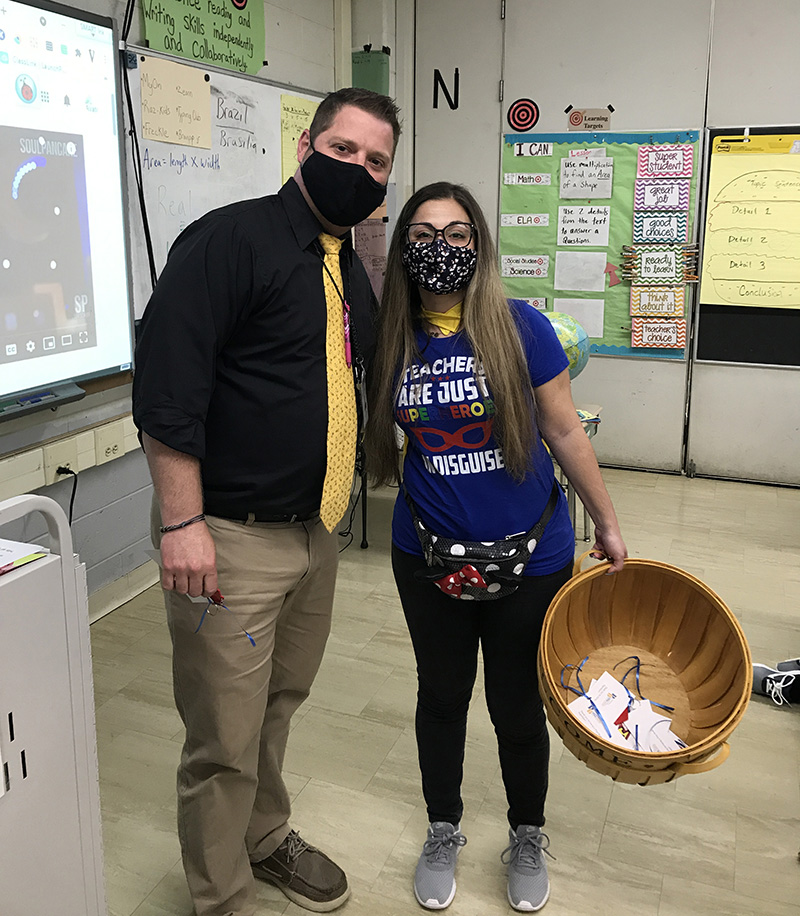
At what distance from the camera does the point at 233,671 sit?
57.5 inches

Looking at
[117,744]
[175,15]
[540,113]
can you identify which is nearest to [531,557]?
[117,744]

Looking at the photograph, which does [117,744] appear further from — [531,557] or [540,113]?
[540,113]

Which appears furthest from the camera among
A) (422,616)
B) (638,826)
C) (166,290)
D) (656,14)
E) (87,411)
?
(656,14)

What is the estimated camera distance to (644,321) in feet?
15.3

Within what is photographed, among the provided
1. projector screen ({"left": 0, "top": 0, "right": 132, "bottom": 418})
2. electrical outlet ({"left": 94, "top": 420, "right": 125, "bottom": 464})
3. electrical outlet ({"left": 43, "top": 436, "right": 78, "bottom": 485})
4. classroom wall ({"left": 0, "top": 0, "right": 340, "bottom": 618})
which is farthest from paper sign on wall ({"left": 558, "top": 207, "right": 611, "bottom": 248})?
electrical outlet ({"left": 43, "top": 436, "right": 78, "bottom": 485})

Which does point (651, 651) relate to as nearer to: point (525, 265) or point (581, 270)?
point (581, 270)

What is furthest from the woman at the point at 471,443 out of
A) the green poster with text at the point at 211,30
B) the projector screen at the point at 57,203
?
the green poster with text at the point at 211,30

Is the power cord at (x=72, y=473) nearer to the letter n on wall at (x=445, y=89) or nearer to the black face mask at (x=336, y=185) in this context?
the black face mask at (x=336, y=185)

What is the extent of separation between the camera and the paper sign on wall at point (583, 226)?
464 cm

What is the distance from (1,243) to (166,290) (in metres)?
1.29

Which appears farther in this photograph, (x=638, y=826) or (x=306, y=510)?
(x=638, y=826)

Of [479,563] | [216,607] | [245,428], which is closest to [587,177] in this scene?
[479,563]

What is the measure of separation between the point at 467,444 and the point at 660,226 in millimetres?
3488

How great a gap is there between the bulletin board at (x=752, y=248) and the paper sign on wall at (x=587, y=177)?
516 mm
